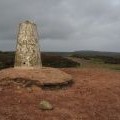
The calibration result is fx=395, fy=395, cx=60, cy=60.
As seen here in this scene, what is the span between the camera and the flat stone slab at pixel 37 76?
→ 59.8 feet

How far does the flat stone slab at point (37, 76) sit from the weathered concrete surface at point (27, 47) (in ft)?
3.33

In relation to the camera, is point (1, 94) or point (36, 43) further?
point (36, 43)

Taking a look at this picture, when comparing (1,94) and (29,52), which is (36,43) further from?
(1,94)

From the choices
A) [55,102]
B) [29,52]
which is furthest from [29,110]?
[29,52]

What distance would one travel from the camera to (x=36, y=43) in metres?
21.1

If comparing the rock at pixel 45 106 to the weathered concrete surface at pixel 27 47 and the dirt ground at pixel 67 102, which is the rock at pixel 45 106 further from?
the weathered concrete surface at pixel 27 47

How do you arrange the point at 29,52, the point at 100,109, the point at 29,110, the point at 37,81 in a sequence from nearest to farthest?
the point at 29,110 → the point at 100,109 → the point at 37,81 → the point at 29,52

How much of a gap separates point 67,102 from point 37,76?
2.19 m

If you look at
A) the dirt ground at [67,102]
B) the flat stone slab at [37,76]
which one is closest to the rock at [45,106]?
the dirt ground at [67,102]

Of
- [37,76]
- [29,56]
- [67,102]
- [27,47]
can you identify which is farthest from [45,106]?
[27,47]

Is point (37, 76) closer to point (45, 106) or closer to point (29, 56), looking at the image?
point (29, 56)

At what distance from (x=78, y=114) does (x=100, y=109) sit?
1369 millimetres

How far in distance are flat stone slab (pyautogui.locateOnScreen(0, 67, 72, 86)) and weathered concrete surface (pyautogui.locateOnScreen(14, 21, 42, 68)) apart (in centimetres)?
101

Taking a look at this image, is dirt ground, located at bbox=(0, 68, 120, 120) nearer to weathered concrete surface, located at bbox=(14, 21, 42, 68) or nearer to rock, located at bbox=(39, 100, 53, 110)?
rock, located at bbox=(39, 100, 53, 110)
